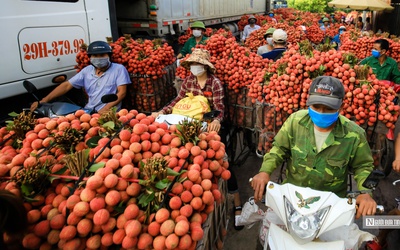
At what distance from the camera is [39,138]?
2.18 meters

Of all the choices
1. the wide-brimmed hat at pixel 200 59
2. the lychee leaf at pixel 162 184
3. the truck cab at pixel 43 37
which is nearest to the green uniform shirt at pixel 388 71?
the wide-brimmed hat at pixel 200 59

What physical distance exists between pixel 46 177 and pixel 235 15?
15.4 metres

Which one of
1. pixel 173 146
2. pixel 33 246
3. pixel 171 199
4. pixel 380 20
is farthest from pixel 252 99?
pixel 380 20

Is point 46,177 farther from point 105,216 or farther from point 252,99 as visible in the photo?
point 252,99

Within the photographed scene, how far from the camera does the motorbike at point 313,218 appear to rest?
1871 millimetres

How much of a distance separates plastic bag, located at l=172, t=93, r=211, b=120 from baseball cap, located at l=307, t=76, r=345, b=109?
1.65m

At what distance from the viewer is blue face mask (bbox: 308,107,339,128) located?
2.15m

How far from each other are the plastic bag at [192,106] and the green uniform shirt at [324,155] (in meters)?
1.27

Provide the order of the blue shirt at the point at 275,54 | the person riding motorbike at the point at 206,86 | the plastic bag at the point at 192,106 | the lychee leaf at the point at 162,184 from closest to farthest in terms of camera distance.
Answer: the lychee leaf at the point at 162,184
the plastic bag at the point at 192,106
the person riding motorbike at the point at 206,86
the blue shirt at the point at 275,54

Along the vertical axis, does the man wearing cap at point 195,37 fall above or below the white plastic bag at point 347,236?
above

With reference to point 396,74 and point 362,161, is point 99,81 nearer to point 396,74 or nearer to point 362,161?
point 362,161

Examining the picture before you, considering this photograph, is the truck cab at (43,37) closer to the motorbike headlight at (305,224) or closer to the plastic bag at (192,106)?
the plastic bag at (192,106)

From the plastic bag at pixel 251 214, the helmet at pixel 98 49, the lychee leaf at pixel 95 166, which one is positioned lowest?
the plastic bag at pixel 251 214

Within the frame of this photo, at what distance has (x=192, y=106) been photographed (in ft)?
11.9
